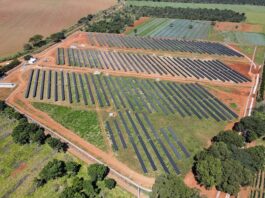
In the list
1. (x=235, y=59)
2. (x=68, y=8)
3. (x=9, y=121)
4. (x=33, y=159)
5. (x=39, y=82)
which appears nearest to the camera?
(x=33, y=159)

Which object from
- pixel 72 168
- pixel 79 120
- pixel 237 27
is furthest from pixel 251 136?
pixel 237 27

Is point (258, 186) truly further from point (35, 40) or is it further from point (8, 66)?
point (35, 40)

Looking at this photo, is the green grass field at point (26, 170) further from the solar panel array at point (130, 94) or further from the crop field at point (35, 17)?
the crop field at point (35, 17)

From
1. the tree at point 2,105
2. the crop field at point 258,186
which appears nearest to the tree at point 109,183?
the crop field at point 258,186

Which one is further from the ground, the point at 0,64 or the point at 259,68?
the point at 0,64

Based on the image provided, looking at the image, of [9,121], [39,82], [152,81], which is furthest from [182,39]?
[9,121]

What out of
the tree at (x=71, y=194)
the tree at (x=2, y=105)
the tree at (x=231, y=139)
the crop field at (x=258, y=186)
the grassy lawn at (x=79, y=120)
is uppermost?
the tree at (x=2, y=105)

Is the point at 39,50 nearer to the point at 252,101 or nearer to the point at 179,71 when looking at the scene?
the point at 179,71

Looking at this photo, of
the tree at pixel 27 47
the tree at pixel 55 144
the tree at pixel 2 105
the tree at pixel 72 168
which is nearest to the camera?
the tree at pixel 72 168
